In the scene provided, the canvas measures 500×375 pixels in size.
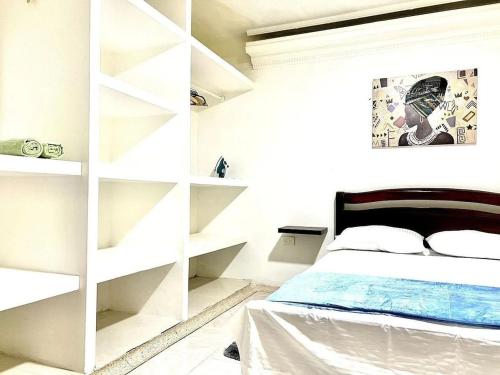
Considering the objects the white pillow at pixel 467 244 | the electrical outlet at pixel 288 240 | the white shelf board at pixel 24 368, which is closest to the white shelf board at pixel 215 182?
the electrical outlet at pixel 288 240

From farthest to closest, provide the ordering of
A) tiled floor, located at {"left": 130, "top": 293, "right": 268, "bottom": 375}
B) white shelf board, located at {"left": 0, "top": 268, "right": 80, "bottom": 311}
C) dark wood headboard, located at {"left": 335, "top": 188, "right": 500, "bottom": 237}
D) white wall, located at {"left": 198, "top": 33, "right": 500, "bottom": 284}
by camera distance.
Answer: white wall, located at {"left": 198, "top": 33, "right": 500, "bottom": 284} < dark wood headboard, located at {"left": 335, "top": 188, "right": 500, "bottom": 237} < tiled floor, located at {"left": 130, "top": 293, "right": 268, "bottom": 375} < white shelf board, located at {"left": 0, "top": 268, "right": 80, "bottom": 311}

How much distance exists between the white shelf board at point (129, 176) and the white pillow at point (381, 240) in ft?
4.63

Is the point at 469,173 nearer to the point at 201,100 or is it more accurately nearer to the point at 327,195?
the point at 327,195

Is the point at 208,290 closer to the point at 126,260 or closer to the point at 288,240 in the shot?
the point at 288,240

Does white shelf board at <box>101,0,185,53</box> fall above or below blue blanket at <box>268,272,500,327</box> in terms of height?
above

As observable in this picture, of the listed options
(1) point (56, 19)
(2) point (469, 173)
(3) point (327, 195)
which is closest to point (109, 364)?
(1) point (56, 19)

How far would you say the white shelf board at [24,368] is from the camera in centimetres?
172

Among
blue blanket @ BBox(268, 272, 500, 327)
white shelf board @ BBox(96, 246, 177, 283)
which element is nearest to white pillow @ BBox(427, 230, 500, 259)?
blue blanket @ BBox(268, 272, 500, 327)

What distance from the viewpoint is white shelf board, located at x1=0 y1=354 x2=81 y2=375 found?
1722 millimetres

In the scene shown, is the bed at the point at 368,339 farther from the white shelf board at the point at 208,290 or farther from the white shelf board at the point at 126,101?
the white shelf board at the point at 126,101

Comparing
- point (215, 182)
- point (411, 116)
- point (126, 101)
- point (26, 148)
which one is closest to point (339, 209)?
point (411, 116)

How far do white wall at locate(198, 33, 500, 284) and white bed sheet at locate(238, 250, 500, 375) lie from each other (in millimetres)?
1949

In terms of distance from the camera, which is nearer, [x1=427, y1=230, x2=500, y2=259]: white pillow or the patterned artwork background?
[x1=427, y1=230, x2=500, y2=259]: white pillow

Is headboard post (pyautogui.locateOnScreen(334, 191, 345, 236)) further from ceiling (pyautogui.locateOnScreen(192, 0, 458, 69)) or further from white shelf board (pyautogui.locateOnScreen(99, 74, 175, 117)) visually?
white shelf board (pyautogui.locateOnScreen(99, 74, 175, 117))
